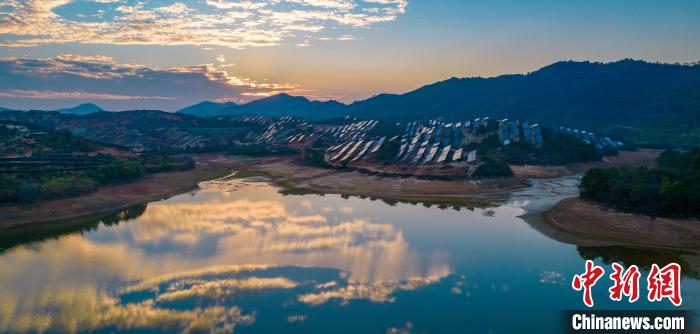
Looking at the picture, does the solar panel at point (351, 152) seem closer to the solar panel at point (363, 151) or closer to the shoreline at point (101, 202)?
the solar panel at point (363, 151)

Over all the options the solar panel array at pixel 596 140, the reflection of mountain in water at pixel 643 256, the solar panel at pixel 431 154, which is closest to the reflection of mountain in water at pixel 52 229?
the reflection of mountain in water at pixel 643 256

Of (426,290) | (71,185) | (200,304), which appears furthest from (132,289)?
(71,185)

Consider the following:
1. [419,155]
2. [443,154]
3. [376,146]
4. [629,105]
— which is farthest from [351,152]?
[629,105]

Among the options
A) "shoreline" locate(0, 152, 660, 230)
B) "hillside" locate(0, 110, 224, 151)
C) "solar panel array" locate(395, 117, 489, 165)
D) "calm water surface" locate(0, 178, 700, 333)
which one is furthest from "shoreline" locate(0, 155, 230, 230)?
"hillside" locate(0, 110, 224, 151)

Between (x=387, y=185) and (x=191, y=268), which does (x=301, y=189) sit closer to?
(x=387, y=185)

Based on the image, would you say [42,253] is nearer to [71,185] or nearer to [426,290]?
[71,185]
